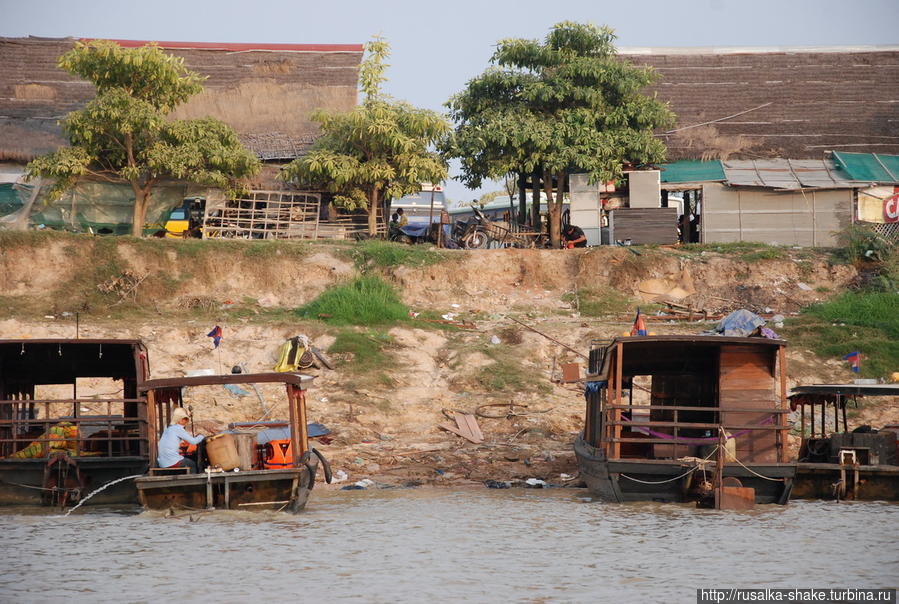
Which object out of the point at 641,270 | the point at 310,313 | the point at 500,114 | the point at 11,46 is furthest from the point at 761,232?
the point at 11,46

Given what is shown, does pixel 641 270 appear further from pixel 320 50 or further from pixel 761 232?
pixel 320 50

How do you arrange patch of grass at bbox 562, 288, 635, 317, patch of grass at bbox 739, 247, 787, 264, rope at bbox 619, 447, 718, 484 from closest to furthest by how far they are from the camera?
1. rope at bbox 619, 447, 718, 484
2. patch of grass at bbox 562, 288, 635, 317
3. patch of grass at bbox 739, 247, 787, 264

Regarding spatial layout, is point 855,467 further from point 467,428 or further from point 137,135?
point 137,135

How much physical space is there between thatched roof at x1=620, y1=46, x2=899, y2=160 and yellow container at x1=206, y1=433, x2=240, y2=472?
18555mm

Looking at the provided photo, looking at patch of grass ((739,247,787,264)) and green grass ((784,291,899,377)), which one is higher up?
patch of grass ((739,247,787,264))

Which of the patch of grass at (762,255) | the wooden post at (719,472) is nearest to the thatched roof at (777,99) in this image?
the patch of grass at (762,255)

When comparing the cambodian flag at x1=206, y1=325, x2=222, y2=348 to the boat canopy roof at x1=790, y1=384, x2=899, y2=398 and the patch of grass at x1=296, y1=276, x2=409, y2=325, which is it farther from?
the boat canopy roof at x1=790, y1=384, x2=899, y2=398

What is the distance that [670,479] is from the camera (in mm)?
13297

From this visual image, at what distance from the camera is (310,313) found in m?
22.2

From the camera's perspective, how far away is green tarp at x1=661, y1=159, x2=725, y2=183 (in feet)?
88.0

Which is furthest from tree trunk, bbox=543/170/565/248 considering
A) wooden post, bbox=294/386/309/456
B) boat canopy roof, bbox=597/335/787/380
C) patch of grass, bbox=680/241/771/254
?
wooden post, bbox=294/386/309/456

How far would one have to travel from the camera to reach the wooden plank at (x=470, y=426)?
1755 cm

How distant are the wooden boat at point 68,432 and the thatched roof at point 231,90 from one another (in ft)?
40.7

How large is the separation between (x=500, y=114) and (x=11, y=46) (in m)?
14.3
